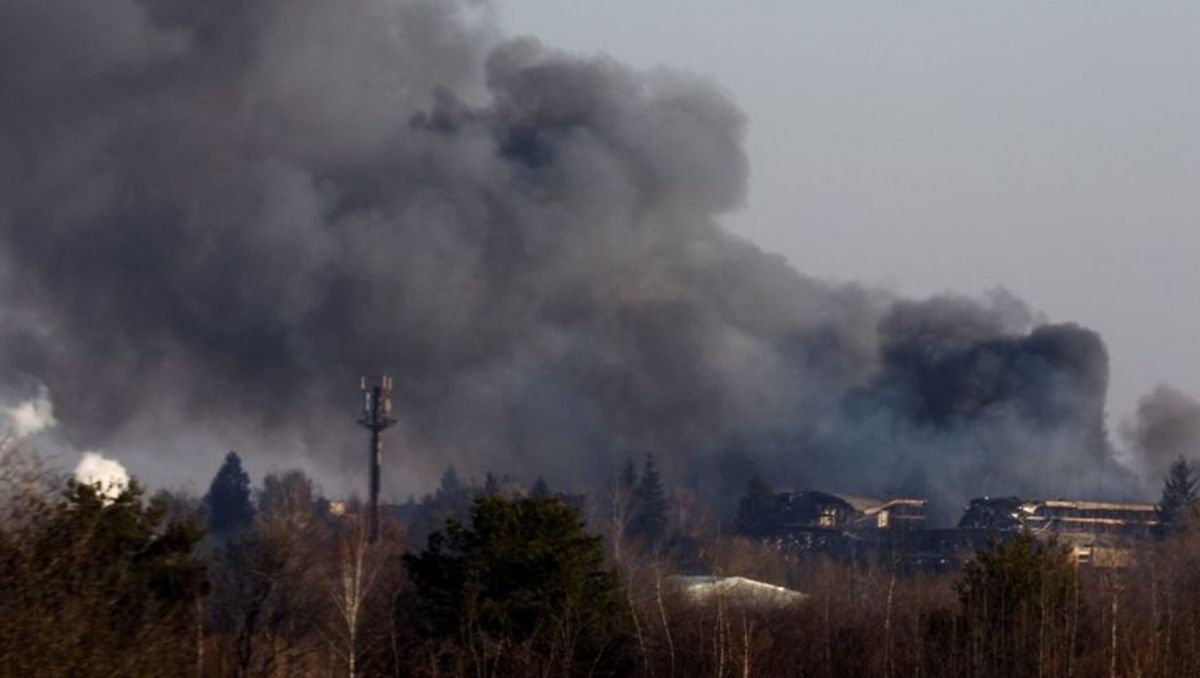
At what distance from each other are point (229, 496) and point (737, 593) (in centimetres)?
3570

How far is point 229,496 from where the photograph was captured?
71312 mm

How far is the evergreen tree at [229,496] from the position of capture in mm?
68188

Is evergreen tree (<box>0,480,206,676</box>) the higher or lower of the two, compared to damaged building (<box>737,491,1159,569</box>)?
lower

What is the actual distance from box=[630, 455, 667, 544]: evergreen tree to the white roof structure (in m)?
24.9

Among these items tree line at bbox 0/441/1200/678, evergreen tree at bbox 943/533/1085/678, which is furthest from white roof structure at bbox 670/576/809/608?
evergreen tree at bbox 943/533/1085/678

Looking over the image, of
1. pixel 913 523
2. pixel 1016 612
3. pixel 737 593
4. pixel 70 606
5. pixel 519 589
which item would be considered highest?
pixel 913 523

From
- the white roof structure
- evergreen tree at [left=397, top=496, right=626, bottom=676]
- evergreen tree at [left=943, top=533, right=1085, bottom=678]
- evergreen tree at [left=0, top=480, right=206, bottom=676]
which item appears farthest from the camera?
the white roof structure

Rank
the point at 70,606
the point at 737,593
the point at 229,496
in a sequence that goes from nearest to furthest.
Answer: the point at 70,606 < the point at 737,593 < the point at 229,496

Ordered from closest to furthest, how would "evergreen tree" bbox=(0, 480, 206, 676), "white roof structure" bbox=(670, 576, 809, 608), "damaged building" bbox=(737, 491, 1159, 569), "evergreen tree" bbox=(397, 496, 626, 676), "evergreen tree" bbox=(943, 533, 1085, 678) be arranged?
"evergreen tree" bbox=(0, 480, 206, 676)
"evergreen tree" bbox=(397, 496, 626, 676)
"evergreen tree" bbox=(943, 533, 1085, 678)
"white roof structure" bbox=(670, 576, 809, 608)
"damaged building" bbox=(737, 491, 1159, 569)

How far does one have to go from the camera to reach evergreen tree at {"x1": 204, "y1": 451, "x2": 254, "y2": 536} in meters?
68.2

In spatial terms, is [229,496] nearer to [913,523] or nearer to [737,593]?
[913,523]

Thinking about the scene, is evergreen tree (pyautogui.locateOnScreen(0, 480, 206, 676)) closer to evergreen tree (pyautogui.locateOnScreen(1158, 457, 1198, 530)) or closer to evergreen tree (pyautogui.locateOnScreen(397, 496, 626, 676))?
evergreen tree (pyautogui.locateOnScreen(397, 496, 626, 676))

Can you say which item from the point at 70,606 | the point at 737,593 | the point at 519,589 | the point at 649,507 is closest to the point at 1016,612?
the point at 519,589

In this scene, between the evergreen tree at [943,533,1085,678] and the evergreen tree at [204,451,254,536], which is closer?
the evergreen tree at [943,533,1085,678]
